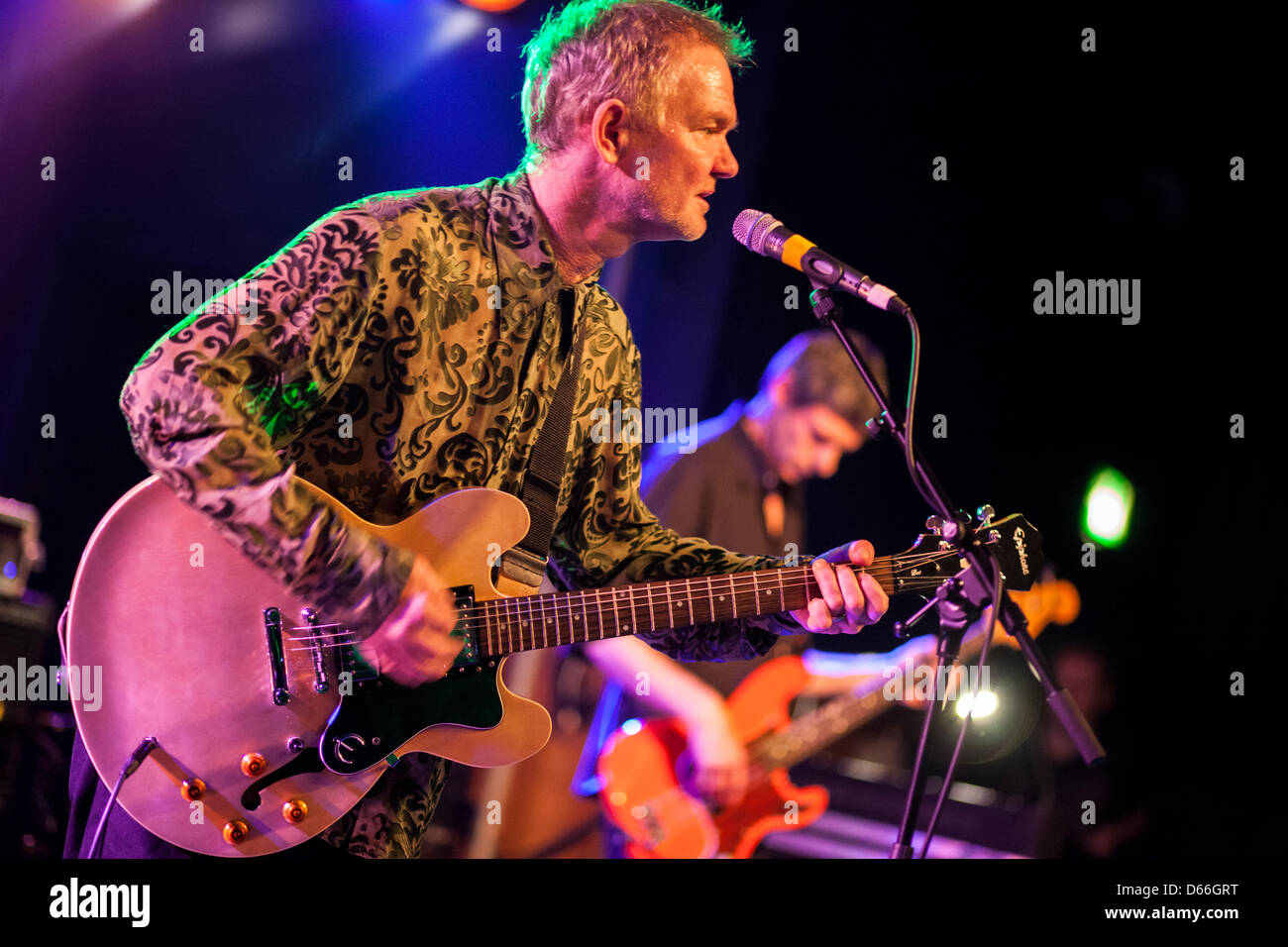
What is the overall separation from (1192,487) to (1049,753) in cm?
187

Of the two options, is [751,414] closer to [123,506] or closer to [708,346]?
[708,346]

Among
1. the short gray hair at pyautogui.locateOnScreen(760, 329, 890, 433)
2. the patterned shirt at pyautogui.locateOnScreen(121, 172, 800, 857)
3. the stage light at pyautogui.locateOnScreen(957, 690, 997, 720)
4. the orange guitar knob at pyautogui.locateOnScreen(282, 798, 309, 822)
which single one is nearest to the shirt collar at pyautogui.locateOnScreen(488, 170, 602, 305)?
the patterned shirt at pyautogui.locateOnScreen(121, 172, 800, 857)

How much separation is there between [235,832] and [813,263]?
1.64 meters

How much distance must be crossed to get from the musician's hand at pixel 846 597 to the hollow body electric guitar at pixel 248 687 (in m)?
0.68

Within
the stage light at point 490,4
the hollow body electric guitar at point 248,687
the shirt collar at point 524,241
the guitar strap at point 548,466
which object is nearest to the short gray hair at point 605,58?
the shirt collar at point 524,241

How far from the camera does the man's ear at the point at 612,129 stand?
2.29 m

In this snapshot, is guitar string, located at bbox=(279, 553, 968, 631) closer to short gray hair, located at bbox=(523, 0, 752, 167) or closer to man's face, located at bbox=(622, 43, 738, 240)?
man's face, located at bbox=(622, 43, 738, 240)

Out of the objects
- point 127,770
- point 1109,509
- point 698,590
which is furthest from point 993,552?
point 1109,509

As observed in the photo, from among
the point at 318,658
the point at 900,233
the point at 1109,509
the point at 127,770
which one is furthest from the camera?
the point at 1109,509

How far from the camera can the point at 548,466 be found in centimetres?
230

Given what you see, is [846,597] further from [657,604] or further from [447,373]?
[447,373]

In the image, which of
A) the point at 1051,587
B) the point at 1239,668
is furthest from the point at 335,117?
the point at 1239,668

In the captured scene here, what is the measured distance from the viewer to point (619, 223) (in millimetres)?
2322

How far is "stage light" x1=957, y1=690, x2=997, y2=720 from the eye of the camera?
2047mm
